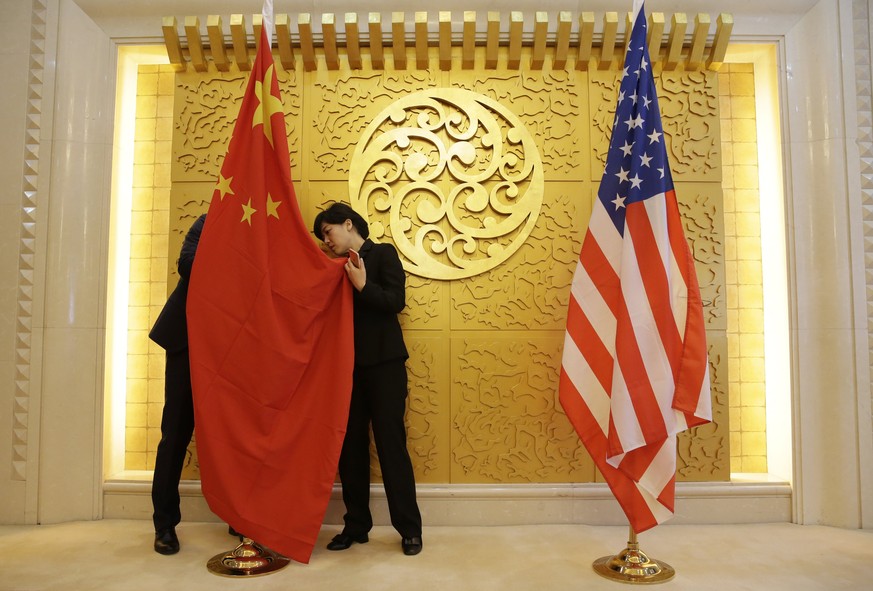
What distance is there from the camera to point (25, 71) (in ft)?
9.84

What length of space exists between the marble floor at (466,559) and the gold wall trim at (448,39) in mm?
2393

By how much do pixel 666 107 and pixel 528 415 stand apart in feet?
5.90

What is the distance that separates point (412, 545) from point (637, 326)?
1337 millimetres

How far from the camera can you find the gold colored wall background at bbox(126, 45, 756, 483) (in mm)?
2949

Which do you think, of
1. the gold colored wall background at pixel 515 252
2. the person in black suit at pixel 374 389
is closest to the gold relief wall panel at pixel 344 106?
the gold colored wall background at pixel 515 252

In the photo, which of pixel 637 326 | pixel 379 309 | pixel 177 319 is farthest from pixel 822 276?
pixel 177 319

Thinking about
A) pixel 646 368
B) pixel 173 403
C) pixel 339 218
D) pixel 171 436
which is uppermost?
pixel 339 218

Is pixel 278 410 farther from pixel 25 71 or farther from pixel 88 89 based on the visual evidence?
pixel 25 71

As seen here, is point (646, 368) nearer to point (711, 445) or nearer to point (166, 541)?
point (711, 445)

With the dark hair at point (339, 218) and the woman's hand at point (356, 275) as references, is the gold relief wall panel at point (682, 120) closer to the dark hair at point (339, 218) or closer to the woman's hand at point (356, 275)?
the dark hair at point (339, 218)

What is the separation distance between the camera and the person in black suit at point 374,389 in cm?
254

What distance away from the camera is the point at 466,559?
2428 mm

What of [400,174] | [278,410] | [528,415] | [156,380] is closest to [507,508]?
[528,415]

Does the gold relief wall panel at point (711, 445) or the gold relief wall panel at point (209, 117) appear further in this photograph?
the gold relief wall panel at point (209, 117)
